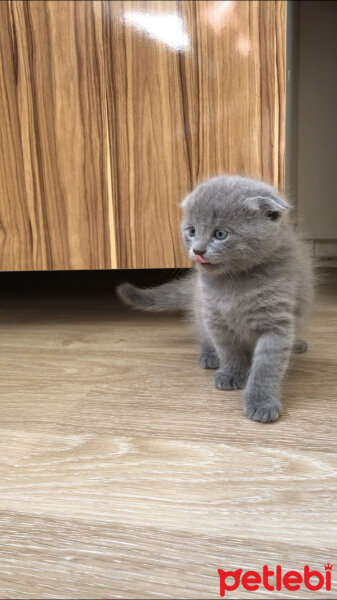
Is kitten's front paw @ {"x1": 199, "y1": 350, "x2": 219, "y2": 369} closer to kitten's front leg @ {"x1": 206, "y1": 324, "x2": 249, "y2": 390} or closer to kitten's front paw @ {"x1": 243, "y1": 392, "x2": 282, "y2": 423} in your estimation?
kitten's front leg @ {"x1": 206, "y1": 324, "x2": 249, "y2": 390}

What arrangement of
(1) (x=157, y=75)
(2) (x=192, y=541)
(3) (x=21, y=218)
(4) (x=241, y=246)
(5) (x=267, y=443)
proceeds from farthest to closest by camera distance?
1. (3) (x=21, y=218)
2. (1) (x=157, y=75)
3. (4) (x=241, y=246)
4. (5) (x=267, y=443)
5. (2) (x=192, y=541)

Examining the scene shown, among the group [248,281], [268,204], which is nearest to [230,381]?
[248,281]

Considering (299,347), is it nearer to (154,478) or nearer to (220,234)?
(220,234)

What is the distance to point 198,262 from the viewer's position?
741 millimetres

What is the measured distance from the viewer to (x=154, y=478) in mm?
536

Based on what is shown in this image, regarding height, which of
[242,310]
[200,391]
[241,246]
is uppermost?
[241,246]

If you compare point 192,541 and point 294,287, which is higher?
point 294,287

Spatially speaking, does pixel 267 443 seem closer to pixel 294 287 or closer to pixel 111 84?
pixel 294 287

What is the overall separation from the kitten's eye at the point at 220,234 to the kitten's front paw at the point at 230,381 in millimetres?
230

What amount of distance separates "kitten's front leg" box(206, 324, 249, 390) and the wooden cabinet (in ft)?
1.01

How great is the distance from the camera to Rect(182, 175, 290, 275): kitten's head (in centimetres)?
71

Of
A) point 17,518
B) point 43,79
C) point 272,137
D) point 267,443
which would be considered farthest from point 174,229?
point 17,518

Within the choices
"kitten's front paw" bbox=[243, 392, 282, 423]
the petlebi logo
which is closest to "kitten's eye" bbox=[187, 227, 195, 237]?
"kitten's front paw" bbox=[243, 392, 282, 423]

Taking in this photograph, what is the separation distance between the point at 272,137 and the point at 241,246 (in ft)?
1.24
